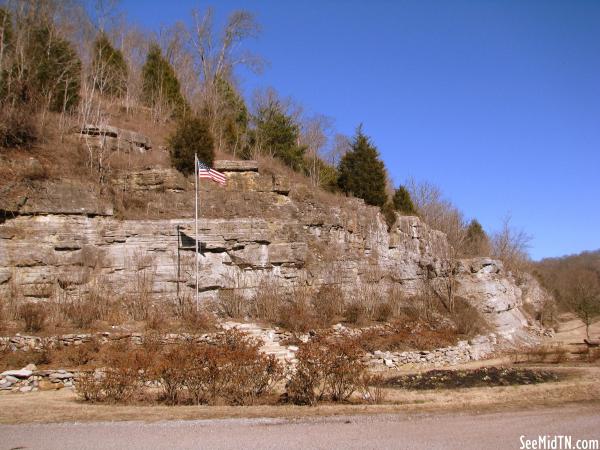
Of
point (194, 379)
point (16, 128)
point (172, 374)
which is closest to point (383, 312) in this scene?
point (194, 379)

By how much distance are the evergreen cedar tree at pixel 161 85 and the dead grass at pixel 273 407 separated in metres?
24.9

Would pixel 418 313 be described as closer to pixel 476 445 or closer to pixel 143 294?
pixel 143 294

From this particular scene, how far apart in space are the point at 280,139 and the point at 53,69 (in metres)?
14.5

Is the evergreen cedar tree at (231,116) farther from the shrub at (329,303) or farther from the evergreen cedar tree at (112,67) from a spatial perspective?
the shrub at (329,303)

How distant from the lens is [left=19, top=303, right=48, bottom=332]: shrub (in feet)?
53.2

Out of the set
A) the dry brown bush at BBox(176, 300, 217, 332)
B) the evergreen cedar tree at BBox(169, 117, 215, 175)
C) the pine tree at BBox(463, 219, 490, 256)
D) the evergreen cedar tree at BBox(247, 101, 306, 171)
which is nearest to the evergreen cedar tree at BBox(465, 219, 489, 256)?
the pine tree at BBox(463, 219, 490, 256)

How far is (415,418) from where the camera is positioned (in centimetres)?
843

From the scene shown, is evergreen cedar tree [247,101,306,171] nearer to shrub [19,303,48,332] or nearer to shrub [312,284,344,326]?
shrub [312,284,344,326]

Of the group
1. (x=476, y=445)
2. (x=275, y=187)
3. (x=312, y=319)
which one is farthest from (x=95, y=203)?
(x=476, y=445)

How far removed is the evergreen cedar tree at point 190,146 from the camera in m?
24.1

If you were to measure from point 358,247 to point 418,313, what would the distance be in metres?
4.85

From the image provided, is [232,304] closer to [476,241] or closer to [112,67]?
[112,67]

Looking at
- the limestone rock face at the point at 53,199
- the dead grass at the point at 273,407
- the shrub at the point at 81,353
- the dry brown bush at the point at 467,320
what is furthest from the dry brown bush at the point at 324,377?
the dry brown bush at the point at 467,320

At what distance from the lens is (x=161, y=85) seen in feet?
109
